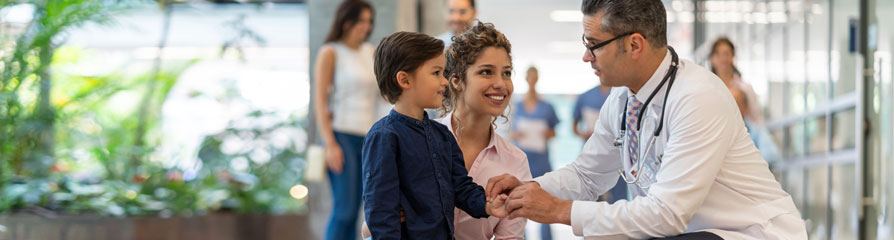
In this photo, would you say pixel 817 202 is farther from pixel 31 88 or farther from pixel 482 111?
pixel 31 88

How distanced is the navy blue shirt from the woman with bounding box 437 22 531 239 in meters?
0.28

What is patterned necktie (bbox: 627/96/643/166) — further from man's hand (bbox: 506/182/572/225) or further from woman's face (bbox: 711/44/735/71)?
woman's face (bbox: 711/44/735/71)

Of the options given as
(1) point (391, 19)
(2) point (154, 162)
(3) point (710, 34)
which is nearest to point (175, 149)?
(2) point (154, 162)

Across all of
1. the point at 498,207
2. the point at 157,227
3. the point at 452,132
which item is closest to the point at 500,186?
the point at 498,207

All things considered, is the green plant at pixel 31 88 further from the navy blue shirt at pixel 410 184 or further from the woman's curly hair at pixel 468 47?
the navy blue shirt at pixel 410 184

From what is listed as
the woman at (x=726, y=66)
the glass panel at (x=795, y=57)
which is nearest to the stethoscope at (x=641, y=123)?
the woman at (x=726, y=66)

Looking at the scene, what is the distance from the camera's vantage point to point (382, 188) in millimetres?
2236

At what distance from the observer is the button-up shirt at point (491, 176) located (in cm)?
269

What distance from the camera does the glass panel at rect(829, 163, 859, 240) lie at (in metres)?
5.21

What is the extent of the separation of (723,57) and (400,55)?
10.8 feet

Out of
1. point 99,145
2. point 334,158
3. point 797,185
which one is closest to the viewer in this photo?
point 334,158

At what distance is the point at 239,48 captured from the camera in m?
5.88

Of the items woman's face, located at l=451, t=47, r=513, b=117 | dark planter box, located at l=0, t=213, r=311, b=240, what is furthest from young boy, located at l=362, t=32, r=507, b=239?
dark planter box, located at l=0, t=213, r=311, b=240

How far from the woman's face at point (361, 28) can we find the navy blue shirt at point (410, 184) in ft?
6.60
